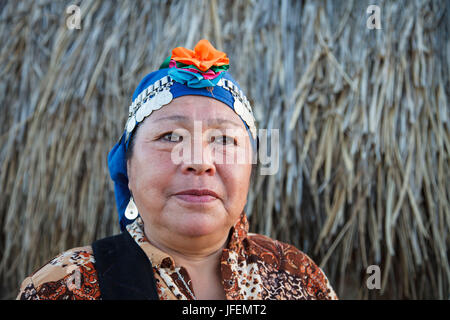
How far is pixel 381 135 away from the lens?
1804mm

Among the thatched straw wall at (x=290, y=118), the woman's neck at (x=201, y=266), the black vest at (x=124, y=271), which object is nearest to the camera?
the black vest at (x=124, y=271)

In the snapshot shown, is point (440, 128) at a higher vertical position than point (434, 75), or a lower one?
lower

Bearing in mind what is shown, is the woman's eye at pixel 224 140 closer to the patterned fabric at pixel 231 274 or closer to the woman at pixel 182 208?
the woman at pixel 182 208

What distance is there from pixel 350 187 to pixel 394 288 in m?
0.59

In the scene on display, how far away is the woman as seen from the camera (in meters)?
0.93

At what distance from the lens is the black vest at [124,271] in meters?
0.91

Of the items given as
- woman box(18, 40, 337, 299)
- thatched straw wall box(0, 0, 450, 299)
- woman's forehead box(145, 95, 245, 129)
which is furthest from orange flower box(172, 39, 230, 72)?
thatched straw wall box(0, 0, 450, 299)

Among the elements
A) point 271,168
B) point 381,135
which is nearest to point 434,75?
point 381,135

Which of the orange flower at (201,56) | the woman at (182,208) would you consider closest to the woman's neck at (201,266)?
the woman at (182,208)

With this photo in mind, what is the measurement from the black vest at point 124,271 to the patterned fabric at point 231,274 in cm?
2

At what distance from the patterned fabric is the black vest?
0.02m

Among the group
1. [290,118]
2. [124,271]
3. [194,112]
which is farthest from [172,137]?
[290,118]

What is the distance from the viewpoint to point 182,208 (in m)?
0.92
